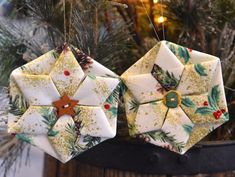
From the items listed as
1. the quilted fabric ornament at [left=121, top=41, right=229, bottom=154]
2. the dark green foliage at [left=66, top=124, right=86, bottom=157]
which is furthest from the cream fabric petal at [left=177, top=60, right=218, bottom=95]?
the dark green foliage at [left=66, top=124, right=86, bottom=157]

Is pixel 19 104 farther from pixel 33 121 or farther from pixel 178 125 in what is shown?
pixel 178 125

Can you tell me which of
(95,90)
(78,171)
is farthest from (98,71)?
(78,171)

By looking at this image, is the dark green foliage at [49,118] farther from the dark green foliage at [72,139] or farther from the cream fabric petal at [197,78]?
the cream fabric petal at [197,78]

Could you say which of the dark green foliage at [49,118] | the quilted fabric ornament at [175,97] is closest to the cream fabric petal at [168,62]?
the quilted fabric ornament at [175,97]

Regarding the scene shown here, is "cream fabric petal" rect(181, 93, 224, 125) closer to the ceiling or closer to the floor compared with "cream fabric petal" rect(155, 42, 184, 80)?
closer to the floor

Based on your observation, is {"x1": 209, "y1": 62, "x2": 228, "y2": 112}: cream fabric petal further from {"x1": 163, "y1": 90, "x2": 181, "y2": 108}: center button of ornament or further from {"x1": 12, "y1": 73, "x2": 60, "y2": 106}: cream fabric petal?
{"x1": 12, "y1": 73, "x2": 60, "y2": 106}: cream fabric petal

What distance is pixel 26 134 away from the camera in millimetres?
314

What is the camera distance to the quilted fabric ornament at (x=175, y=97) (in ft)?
1.05

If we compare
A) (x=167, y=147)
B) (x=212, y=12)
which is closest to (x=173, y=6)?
(x=212, y=12)

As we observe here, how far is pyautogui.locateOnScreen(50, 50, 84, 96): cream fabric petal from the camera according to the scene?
1.02 feet

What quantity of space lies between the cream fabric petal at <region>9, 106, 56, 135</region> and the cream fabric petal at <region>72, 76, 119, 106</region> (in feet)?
0.09

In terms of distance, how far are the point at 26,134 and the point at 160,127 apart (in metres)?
0.12

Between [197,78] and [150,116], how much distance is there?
0.05m

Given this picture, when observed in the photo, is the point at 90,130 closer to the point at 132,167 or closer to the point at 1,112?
the point at 132,167
